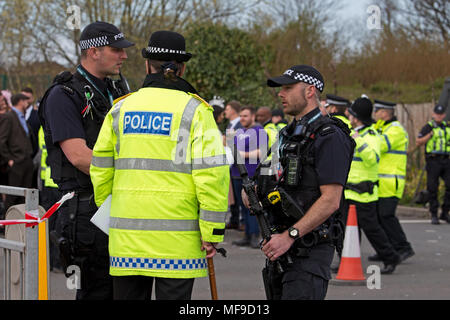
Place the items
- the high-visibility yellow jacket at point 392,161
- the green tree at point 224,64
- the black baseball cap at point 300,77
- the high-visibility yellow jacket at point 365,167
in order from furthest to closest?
the green tree at point 224,64 < the high-visibility yellow jacket at point 392,161 < the high-visibility yellow jacket at point 365,167 < the black baseball cap at point 300,77

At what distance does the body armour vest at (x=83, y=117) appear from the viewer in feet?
15.9

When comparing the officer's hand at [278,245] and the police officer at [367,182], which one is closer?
the officer's hand at [278,245]

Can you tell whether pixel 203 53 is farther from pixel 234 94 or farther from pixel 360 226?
pixel 360 226

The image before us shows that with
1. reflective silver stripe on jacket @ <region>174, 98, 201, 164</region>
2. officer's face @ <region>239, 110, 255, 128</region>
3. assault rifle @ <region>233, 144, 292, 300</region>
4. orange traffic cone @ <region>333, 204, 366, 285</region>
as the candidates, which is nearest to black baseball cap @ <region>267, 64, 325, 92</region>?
assault rifle @ <region>233, 144, 292, 300</region>

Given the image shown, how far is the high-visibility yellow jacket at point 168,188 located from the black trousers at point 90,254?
658mm

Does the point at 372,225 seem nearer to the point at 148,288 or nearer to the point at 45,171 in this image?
the point at 45,171

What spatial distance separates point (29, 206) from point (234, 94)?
14.5 meters

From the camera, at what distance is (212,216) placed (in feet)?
13.1

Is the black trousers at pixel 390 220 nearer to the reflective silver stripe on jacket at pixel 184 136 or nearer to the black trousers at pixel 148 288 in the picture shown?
the black trousers at pixel 148 288

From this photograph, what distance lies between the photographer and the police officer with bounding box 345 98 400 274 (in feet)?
29.0

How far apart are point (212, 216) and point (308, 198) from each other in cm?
66

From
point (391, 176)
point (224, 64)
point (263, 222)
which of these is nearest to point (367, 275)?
point (391, 176)

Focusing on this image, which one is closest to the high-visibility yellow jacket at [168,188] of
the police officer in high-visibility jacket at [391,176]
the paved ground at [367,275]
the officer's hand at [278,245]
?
the officer's hand at [278,245]
